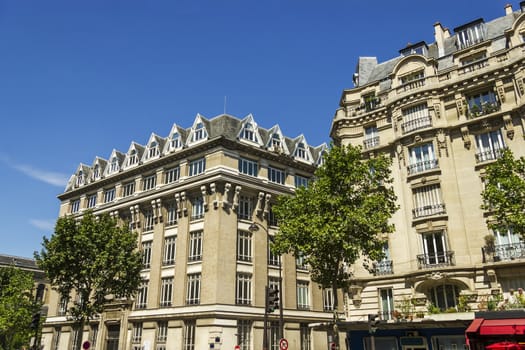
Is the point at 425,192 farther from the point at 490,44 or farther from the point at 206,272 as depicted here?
the point at 206,272

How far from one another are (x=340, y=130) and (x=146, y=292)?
25.6 metres

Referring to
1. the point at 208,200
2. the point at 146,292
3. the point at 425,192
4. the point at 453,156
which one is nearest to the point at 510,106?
the point at 453,156

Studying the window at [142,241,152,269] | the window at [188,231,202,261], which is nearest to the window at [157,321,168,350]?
the window at [142,241,152,269]

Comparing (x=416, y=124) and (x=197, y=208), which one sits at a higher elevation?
(x=416, y=124)

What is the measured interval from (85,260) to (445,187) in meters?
28.2

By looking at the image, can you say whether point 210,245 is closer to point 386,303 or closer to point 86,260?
point 86,260

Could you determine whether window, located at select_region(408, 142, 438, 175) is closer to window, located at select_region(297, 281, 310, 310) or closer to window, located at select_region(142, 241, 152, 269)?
window, located at select_region(297, 281, 310, 310)

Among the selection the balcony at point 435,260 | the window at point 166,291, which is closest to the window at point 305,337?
the window at point 166,291

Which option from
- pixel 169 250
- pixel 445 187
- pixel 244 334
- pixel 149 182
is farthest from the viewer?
pixel 149 182

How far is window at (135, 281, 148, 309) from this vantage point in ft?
139

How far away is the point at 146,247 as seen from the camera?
Answer: 45.2 metres

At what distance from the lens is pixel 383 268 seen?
2736 cm

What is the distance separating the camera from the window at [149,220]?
149 feet

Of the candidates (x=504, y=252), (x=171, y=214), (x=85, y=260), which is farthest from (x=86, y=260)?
(x=504, y=252)
